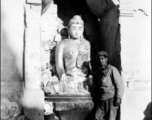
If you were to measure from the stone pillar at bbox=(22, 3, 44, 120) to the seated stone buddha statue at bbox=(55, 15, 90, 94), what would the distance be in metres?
0.69

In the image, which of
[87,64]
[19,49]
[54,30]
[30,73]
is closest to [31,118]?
[30,73]

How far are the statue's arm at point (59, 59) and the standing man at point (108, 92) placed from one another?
2.42 ft

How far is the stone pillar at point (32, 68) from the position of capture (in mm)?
5816

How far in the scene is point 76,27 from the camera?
22.4 ft

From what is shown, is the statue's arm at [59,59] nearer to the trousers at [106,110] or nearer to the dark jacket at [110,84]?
the dark jacket at [110,84]

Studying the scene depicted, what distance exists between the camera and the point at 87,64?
6797 mm

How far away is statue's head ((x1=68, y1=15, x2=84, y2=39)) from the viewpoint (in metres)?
6.81

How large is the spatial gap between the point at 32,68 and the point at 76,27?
1.37m

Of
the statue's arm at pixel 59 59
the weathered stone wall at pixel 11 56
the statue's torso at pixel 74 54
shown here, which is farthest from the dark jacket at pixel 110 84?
the weathered stone wall at pixel 11 56

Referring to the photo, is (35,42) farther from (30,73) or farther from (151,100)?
(151,100)

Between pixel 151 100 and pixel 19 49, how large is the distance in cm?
Answer: 244

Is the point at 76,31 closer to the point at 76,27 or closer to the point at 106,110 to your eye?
the point at 76,27

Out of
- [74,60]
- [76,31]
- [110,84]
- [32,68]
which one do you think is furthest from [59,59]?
[110,84]

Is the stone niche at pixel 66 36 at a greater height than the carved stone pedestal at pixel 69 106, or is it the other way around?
the stone niche at pixel 66 36
